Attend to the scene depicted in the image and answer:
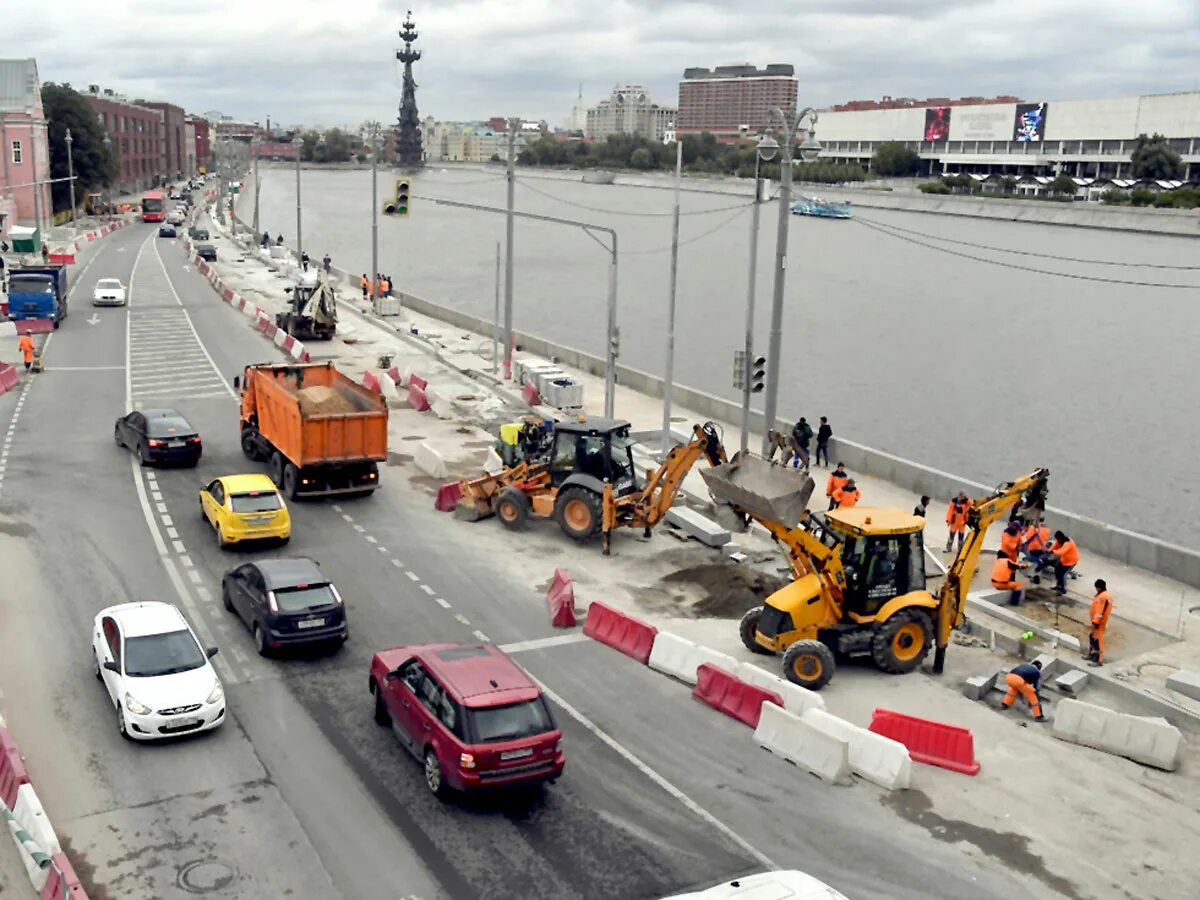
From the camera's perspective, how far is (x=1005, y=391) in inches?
2343

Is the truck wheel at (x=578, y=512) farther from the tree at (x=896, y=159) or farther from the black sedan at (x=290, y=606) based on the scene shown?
the tree at (x=896, y=159)

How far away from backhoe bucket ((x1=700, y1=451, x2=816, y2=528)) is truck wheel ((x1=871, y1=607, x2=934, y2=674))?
7.05 ft

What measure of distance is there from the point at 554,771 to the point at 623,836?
3.50 feet

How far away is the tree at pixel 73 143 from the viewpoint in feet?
416

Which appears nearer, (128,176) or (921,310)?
(921,310)

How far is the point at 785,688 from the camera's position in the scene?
17547 mm

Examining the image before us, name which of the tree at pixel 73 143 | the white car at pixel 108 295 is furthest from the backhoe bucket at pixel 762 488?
the tree at pixel 73 143

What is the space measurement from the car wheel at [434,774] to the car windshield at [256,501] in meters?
10.5

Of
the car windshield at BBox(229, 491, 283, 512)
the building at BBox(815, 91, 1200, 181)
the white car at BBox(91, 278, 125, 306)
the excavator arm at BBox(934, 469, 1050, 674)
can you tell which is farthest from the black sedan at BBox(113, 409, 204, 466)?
the building at BBox(815, 91, 1200, 181)

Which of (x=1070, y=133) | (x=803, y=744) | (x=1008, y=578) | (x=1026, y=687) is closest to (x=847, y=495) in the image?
(x=1008, y=578)

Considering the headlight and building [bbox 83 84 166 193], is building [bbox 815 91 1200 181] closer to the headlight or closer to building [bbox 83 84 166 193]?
building [bbox 83 84 166 193]

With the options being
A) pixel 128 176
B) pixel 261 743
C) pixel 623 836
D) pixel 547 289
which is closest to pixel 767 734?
pixel 623 836

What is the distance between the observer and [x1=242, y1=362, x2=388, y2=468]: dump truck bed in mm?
27078

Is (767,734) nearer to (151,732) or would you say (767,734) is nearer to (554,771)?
(554,771)
